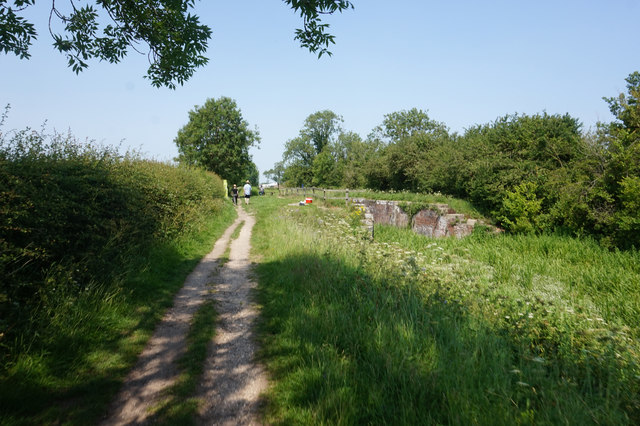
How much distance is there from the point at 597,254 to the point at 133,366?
1218 cm

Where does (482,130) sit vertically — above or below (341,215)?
above

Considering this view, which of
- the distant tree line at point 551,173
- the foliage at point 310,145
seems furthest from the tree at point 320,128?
the distant tree line at point 551,173

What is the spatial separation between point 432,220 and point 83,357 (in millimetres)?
15572

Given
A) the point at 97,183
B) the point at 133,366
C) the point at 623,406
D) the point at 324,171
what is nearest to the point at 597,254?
the point at 623,406

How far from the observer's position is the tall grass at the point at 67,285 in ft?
10.5

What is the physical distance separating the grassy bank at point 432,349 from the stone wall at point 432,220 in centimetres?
721

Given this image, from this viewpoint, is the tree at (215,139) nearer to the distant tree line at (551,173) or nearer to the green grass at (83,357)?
the distant tree line at (551,173)

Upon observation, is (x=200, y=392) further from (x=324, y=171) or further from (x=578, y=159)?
(x=324, y=171)

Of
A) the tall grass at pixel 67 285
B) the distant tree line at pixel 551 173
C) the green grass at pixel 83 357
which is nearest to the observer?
the green grass at pixel 83 357

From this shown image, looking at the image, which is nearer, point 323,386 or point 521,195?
point 323,386

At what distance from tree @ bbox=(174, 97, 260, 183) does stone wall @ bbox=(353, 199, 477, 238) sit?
96.9ft

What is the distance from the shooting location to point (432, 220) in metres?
16.4

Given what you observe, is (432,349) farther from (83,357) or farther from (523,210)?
(523,210)

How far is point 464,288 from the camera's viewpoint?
18.9 ft
